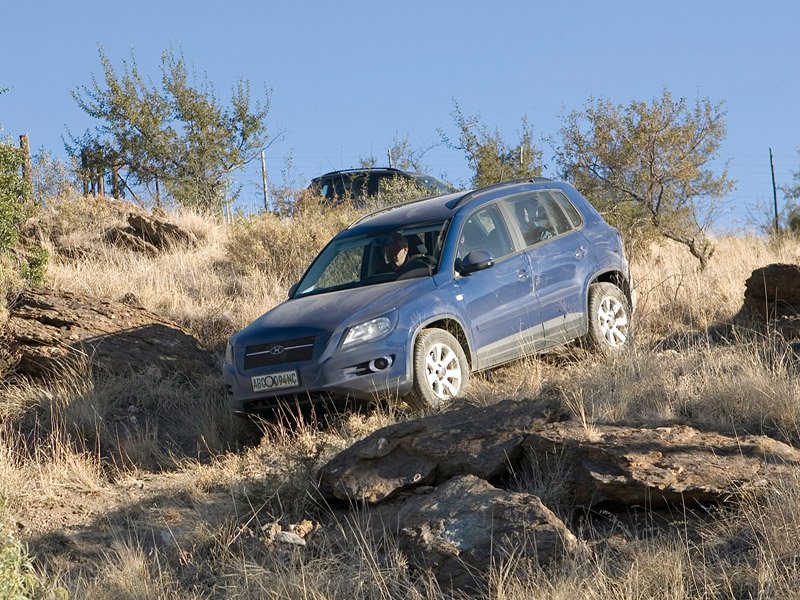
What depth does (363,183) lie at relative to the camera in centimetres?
2098

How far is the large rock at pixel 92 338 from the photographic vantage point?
1085 cm

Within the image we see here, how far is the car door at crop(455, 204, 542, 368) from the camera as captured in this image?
9312 mm

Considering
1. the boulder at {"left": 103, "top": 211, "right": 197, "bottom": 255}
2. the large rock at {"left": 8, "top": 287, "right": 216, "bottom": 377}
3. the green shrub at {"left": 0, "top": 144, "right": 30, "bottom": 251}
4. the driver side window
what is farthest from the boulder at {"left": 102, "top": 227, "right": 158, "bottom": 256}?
the driver side window

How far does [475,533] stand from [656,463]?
1118mm

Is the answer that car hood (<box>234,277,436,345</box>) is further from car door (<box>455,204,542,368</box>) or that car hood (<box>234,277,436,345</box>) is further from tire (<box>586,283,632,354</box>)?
tire (<box>586,283,632,354</box>)

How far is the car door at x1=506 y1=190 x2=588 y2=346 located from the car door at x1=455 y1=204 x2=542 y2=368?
16 centimetres

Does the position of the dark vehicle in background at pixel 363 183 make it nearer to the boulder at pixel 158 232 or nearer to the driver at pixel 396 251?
the boulder at pixel 158 232

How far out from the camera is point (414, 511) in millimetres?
5996

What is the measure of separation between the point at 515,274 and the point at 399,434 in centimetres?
321

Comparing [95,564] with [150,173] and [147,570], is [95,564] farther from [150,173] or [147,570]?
[150,173]

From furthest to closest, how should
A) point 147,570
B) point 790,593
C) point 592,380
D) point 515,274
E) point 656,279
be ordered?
point 656,279, point 515,274, point 592,380, point 147,570, point 790,593

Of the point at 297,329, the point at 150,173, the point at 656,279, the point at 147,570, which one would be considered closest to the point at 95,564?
the point at 147,570

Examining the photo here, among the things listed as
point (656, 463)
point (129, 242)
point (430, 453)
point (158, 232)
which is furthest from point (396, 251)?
point (158, 232)

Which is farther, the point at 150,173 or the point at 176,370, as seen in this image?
the point at 150,173
